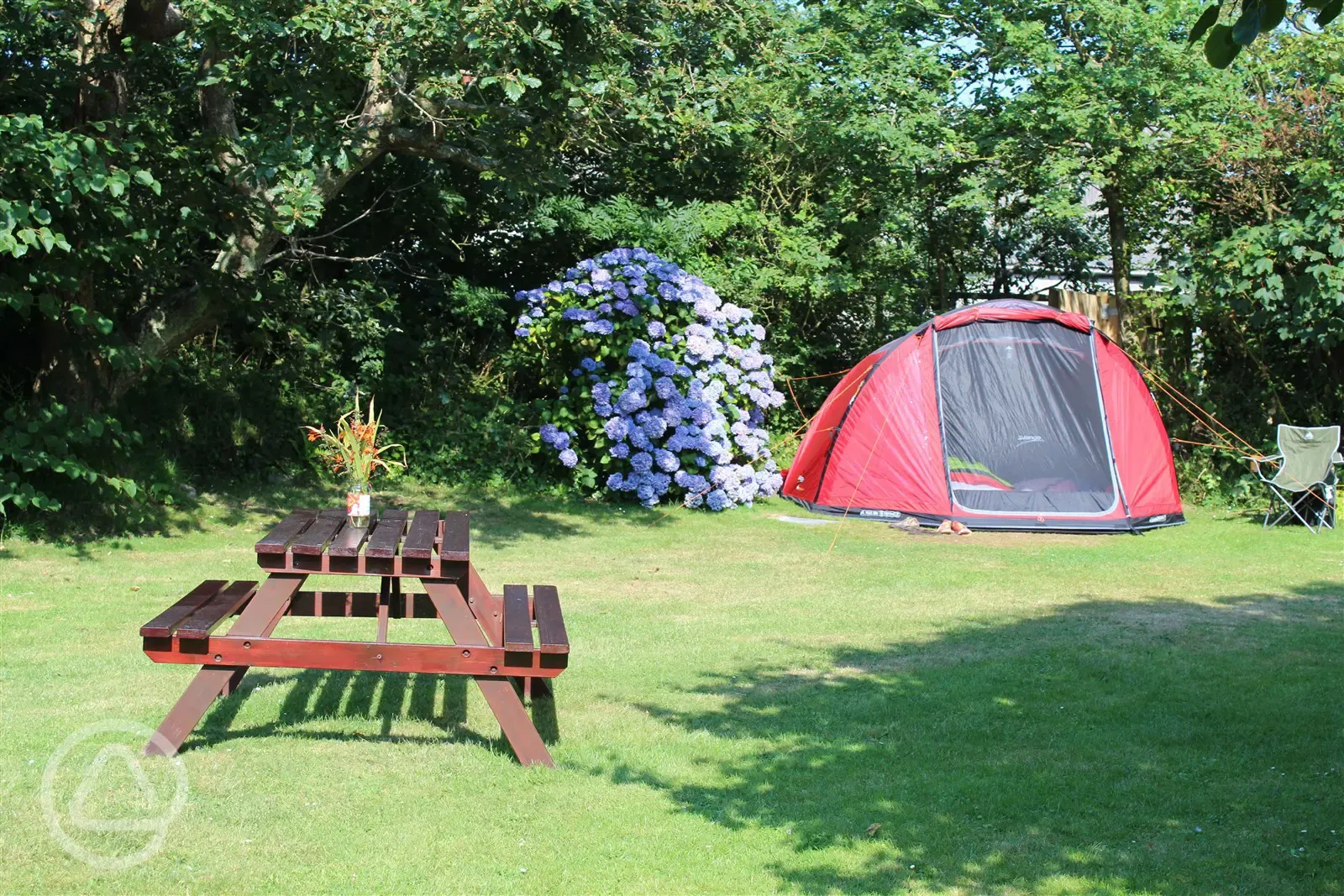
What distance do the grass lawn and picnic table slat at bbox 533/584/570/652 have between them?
45cm

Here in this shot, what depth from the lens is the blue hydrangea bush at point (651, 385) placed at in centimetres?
1129

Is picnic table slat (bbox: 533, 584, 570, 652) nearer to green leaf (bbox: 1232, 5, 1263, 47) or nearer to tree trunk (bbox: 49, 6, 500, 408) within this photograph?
green leaf (bbox: 1232, 5, 1263, 47)

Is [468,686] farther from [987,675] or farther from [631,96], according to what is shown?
[631,96]

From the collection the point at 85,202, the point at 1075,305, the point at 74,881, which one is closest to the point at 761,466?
the point at 1075,305

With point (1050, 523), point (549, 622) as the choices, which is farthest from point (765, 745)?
point (1050, 523)

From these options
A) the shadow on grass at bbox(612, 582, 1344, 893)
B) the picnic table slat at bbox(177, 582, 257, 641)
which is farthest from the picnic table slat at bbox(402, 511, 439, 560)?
the shadow on grass at bbox(612, 582, 1344, 893)

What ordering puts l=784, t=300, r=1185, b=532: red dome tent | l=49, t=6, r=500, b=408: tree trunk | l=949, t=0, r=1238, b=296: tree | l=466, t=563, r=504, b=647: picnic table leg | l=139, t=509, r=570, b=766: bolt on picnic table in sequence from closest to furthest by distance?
1. l=139, t=509, r=570, b=766: bolt on picnic table
2. l=466, t=563, r=504, b=647: picnic table leg
3. l=49, t=6, r=500, b=408: tree trunk
4. l=784, t=300, r=1185, b=532: red dome tent
5. l=949, t=0, r=1238, b=296: tree

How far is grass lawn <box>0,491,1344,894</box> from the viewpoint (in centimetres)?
355

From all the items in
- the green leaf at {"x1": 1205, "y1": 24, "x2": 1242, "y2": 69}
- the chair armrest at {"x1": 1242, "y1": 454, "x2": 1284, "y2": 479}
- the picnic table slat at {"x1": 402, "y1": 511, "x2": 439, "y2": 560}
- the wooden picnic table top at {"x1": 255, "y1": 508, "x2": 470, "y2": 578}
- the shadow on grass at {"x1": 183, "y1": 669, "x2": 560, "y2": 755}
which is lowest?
the shadow on grass at {"x1": 183, "y1": 669, "x2": 560, "y2": 755}

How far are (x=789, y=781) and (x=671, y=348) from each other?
301 inches

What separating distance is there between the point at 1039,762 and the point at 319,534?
2.83m

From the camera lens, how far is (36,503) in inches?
320

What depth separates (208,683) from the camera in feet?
14.2

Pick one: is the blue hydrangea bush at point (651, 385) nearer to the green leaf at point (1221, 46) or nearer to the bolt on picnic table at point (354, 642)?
the bolt on picnic table at point (354, 642)
